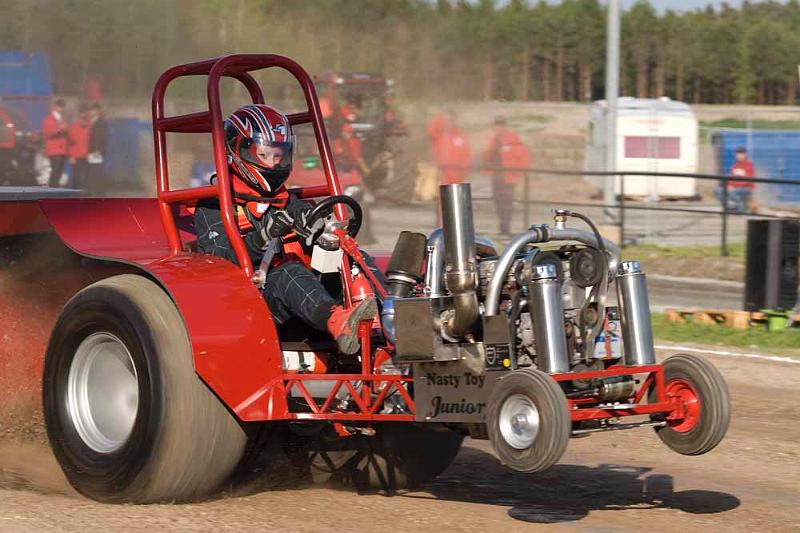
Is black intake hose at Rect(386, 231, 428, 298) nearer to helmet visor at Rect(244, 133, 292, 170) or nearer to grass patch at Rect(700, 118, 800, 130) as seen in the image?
helmet visor at Rect(244, 133, 292, 170)

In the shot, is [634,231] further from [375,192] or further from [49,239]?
[49,239]

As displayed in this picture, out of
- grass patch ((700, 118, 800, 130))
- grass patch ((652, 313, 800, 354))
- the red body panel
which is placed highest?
grass patch ((700, 118, 800, 130))

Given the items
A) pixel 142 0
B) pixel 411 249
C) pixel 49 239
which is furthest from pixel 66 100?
pixel 411 249

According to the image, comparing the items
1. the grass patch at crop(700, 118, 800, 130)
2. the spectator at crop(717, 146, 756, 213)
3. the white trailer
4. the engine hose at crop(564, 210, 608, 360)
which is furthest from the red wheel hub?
the grass patch at crop(700, 118, 800, 130)

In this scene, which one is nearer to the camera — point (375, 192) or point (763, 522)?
point (763, 522)

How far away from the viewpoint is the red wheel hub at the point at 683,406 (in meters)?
5.37

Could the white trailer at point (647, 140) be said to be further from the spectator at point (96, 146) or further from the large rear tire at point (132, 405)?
the large rear tire at point (132, 405)

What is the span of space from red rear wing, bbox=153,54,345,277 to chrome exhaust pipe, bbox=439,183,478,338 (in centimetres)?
105

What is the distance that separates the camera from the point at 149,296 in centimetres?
578

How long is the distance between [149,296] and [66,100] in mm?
16449

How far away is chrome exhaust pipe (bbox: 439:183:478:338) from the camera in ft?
17.5

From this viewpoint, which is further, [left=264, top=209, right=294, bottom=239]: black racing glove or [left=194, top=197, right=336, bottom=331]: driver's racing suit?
[left=264, top=209, right=294, bottom=239]: black racing glove

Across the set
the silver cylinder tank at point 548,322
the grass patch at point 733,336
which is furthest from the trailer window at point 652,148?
the silver cylinder tank at point 548,322

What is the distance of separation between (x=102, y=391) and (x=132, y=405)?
15cm
